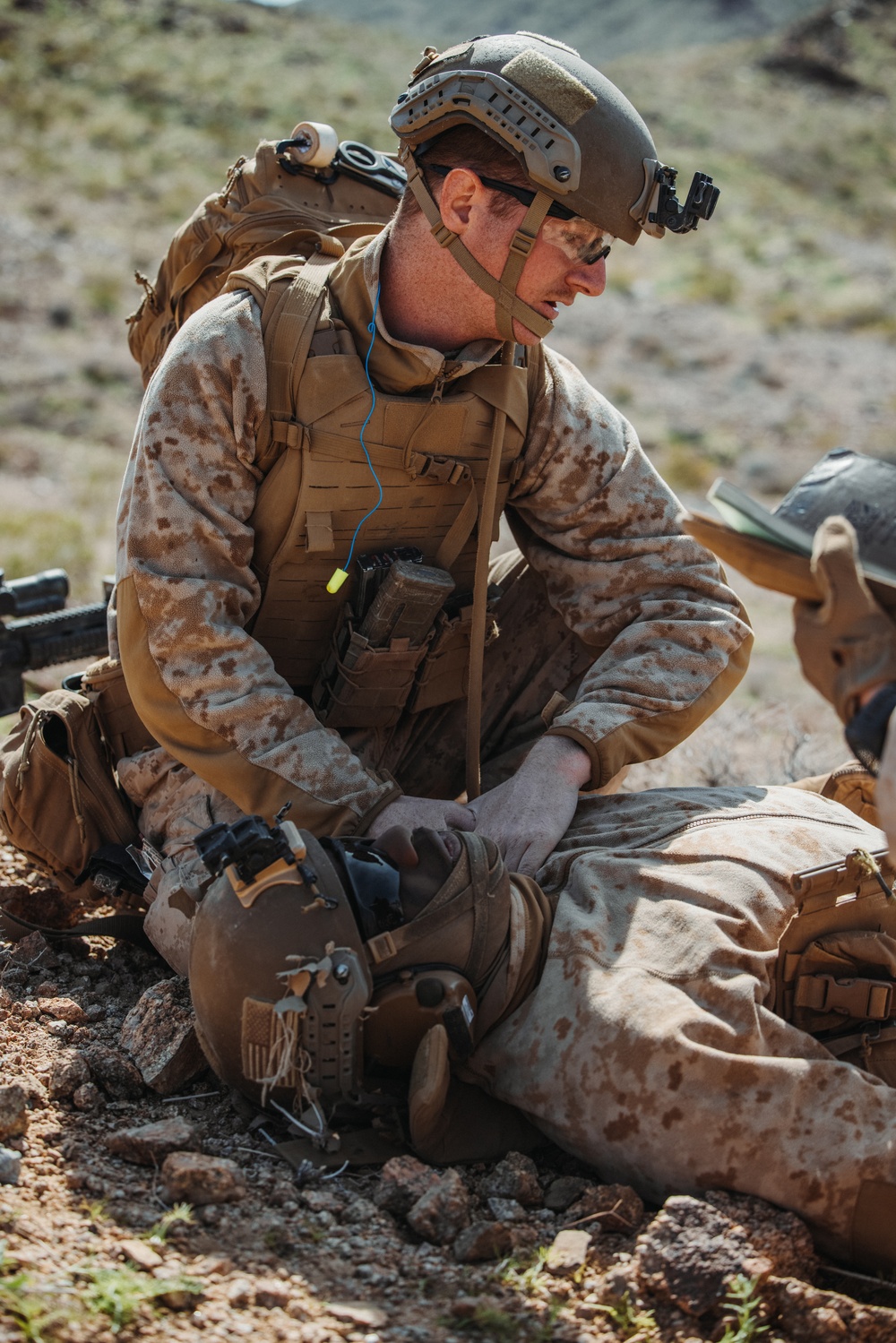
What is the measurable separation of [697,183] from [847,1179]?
2360mm

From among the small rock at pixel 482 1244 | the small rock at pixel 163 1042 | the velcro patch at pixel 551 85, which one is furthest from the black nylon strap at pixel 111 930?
the velcro patch at pixel 551 85

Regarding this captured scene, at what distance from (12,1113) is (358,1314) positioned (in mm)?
827

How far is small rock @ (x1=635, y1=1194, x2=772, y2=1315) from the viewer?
2225mm

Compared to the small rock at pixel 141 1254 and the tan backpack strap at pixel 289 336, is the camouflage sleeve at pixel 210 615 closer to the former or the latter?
the tan backpack strap at pixel 289 336

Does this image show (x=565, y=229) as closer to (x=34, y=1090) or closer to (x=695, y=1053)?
(x=695, y=1053)

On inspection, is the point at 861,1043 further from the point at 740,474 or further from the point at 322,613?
the point at 740,474

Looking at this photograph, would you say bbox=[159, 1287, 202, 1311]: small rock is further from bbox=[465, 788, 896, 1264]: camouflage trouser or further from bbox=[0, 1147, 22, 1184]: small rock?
bbox=[465, 788, 896, 1264]: camouflage trouser

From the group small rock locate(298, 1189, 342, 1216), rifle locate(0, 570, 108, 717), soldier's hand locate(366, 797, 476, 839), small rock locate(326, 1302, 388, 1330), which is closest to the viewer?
small rock locate(326, 1302, 388, 1330)

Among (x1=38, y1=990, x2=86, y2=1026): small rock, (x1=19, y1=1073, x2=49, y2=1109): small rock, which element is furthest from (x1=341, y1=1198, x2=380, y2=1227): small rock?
(x1=38, y1=990, x2=86, y2=1026): small rock

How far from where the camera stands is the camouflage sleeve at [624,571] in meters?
3.52

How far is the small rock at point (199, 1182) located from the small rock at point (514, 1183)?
0.52 meters


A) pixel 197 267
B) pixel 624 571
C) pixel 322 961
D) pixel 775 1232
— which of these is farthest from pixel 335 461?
pixel 775 1232

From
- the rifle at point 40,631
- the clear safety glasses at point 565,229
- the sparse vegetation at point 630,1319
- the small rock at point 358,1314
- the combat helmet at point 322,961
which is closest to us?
the small rock at point 358,1314

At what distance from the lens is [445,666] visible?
375 cm
